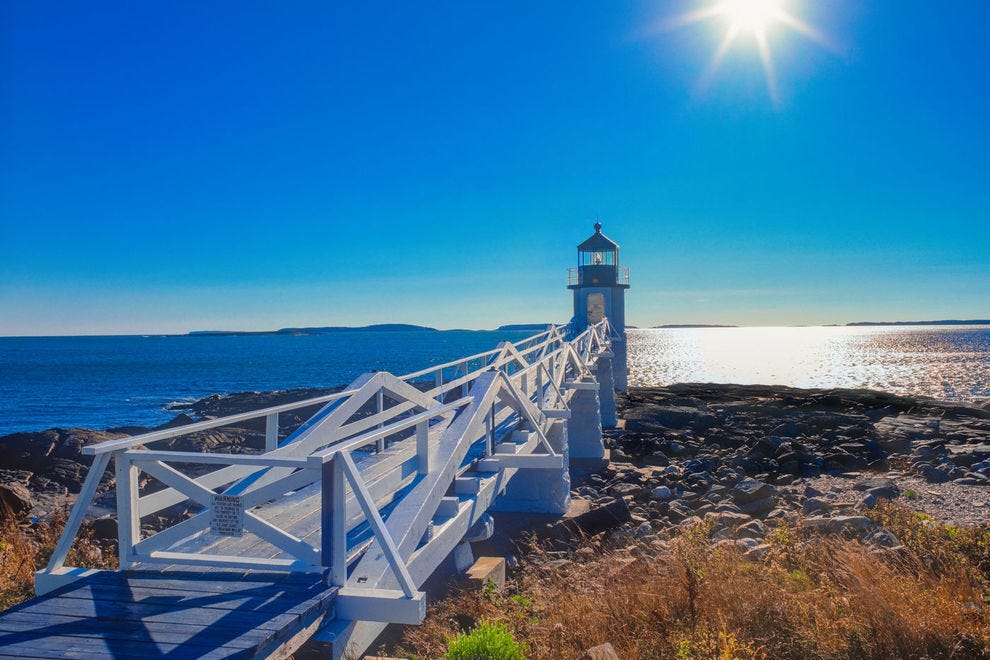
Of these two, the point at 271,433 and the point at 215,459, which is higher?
the point at 215,459

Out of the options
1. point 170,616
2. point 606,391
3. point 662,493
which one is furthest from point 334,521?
point 606,391

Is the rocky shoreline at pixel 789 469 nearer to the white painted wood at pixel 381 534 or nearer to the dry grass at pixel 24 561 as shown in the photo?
the white painted wood at pixel 381 534

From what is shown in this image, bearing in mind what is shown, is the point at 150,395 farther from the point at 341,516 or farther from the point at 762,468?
the point at 341,516

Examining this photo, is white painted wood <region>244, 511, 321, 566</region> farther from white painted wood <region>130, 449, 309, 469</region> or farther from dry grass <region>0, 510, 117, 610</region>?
dry grass <region>0, 510, 117, 610</region>

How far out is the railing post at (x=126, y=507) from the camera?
13.8 ft

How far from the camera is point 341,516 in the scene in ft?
13.2

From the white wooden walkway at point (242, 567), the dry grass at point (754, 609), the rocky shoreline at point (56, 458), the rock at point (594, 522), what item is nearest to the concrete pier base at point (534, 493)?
the rock at point (594, 522)

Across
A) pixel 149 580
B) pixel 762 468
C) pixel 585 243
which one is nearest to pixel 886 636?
pixel 149 580

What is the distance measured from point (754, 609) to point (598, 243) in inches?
1334

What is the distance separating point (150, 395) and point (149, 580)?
53888 millimetres

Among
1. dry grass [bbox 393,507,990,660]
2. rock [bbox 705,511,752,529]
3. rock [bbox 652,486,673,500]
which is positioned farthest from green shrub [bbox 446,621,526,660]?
rock [bbox 652,486,673,500]

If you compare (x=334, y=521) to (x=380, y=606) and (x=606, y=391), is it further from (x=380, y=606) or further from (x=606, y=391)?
(x=606, y=391)

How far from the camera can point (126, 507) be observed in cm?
421

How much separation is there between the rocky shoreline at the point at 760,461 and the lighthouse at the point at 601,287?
5719 mm
